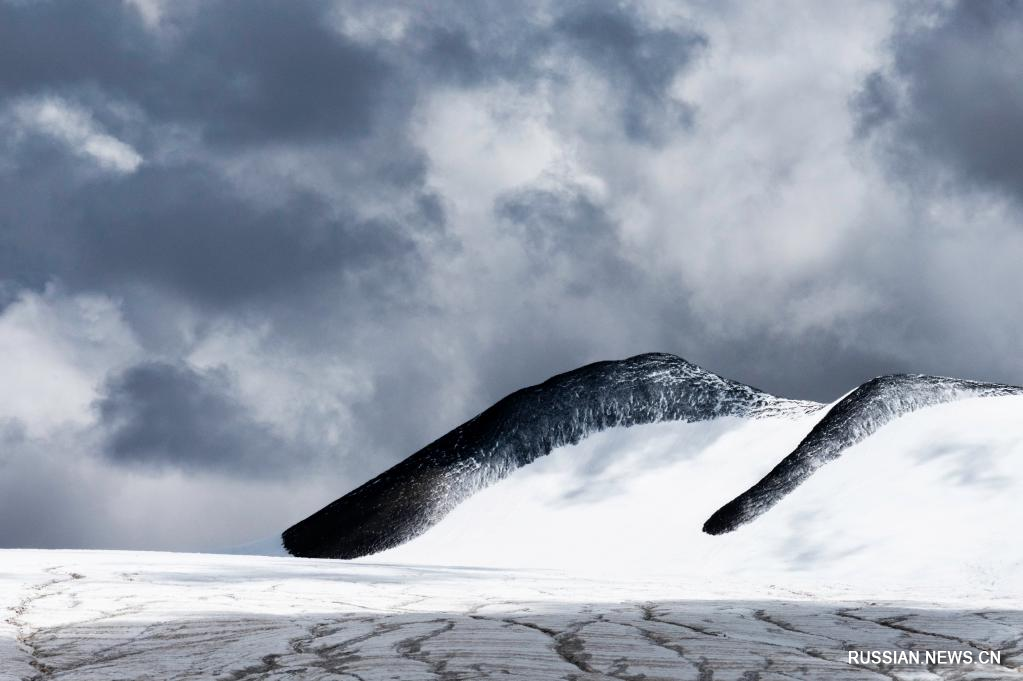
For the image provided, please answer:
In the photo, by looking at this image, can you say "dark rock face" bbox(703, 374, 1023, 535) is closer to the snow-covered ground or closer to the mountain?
the mountain

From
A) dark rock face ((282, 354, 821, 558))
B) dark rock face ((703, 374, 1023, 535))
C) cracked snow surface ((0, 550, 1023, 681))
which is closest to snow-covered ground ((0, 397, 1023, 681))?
cracked snow surface ((0, 550, 1023, 681))

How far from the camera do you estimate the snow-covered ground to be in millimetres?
7547

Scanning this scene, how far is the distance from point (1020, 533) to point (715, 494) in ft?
→ 34.4

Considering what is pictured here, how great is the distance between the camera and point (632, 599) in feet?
38.8

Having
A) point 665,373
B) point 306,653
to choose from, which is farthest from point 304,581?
point 665,373

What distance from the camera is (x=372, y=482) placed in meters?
38.4

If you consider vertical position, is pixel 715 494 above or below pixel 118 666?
above

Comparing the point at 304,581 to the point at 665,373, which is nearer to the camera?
the point at 304,581

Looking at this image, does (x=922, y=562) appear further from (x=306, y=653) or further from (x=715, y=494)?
(x=306, y=653)

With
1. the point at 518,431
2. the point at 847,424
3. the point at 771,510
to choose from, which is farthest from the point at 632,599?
the point at 518,431

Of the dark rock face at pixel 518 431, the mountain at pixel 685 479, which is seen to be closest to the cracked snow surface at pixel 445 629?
the mountain at pixel 685 479

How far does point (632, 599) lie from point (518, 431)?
25.5 meters

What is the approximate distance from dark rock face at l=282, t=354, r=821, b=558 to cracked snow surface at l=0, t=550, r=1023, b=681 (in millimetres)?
20673

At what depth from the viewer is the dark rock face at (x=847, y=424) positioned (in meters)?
28.9
